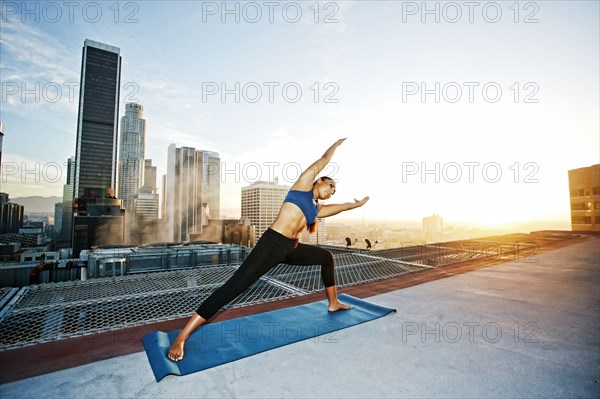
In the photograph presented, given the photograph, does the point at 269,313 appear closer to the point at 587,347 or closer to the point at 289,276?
the point at 289,276

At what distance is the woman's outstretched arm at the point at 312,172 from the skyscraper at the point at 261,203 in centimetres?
14376

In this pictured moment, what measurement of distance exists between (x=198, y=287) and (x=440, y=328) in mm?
3455

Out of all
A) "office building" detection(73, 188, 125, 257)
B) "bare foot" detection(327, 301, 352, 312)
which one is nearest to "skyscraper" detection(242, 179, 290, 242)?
"office building" detection(73, 188, 125, 257)

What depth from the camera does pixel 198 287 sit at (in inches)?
171

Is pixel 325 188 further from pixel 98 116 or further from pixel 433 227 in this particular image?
pixel 98 116

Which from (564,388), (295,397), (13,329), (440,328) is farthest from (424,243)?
(13,329)

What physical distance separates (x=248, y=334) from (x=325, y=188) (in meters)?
1.64

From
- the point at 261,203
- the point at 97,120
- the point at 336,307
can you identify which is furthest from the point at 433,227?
the point at 97,120

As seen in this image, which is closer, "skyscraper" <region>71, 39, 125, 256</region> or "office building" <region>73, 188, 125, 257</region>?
"office building" <region>73, 188, 125, 257</region>

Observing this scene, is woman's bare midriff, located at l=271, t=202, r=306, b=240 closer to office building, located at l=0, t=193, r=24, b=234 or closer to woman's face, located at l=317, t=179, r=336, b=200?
woman's face, located at l=317, t=179, r=336, b=200

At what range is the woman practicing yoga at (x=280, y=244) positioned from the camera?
2387 millimetres

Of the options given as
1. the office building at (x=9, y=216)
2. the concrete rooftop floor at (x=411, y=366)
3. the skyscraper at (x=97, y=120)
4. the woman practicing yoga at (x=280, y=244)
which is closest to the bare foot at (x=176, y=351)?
the woman practicing yoga at (x=280, y=244)

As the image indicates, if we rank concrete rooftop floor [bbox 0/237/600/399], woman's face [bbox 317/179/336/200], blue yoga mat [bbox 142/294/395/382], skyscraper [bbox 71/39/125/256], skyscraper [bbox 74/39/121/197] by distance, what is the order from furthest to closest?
skyscraper [bbox 74/39/121/197]
skyscraper [bbox 71/39/125/256]
woman's face [bbox 317/179/336/200]
blue yoga mat [bbox 142/294/395/382]
concrete rooftop floor [bbox 0/237/600/399]

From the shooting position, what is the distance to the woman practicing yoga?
2387 mm
